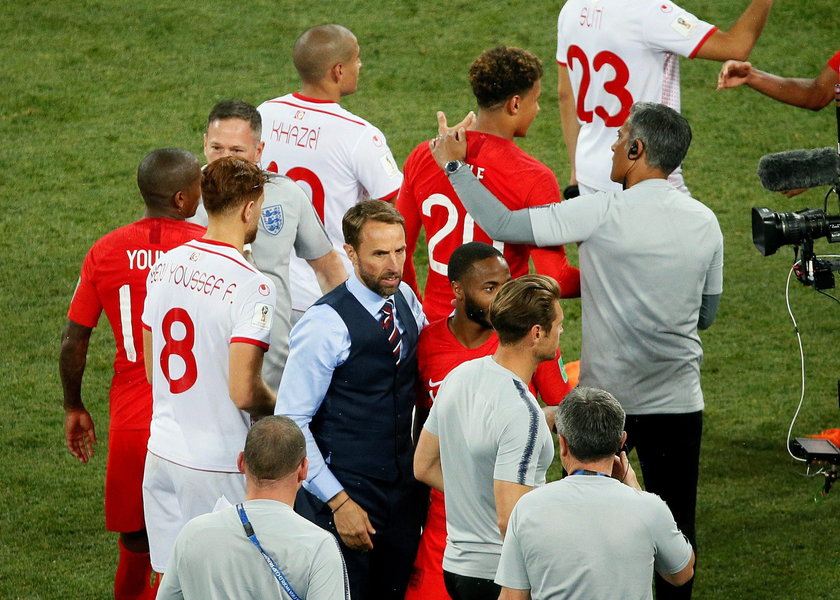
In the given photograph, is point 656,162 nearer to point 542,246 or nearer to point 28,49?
point 542,246

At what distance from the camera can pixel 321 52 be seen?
5141 mm

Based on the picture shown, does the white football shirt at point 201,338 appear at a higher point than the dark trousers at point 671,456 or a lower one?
higher

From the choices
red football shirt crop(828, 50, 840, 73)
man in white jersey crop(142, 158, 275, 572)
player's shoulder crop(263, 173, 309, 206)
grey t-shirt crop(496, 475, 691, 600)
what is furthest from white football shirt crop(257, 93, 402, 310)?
grey t-shirt crop(496, 475, 691, 600)

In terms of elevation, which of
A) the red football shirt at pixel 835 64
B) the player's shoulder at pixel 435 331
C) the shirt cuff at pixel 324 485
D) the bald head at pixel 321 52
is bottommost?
the shirt cuff at pixel 324 485

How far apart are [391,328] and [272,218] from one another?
3.20 feet

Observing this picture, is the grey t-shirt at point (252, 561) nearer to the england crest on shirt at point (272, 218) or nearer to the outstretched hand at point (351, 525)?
the outstretched hand at point (351, 525)

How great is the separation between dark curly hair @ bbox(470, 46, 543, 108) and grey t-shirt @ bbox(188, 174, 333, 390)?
2.67ft

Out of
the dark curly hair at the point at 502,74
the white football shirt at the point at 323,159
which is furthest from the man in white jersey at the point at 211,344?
the white football shirt at the point at 323,159

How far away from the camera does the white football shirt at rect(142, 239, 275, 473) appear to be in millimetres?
3723

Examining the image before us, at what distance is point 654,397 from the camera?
4.09 m

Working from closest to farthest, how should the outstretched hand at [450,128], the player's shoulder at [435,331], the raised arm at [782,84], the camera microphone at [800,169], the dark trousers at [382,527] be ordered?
the dark trousers at [382,527] < the player's shoulder at [435,331] < the outstretched hand at [450,128] < the camera microphone at [800,169] < the raised arm at [782,84]

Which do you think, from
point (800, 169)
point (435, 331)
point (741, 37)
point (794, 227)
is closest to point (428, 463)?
point (435, 331)

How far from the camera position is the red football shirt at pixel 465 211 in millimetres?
4223

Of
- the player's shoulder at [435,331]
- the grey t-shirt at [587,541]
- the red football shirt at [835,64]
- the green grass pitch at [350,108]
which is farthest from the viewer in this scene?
the green grass pitch at [350,108]
